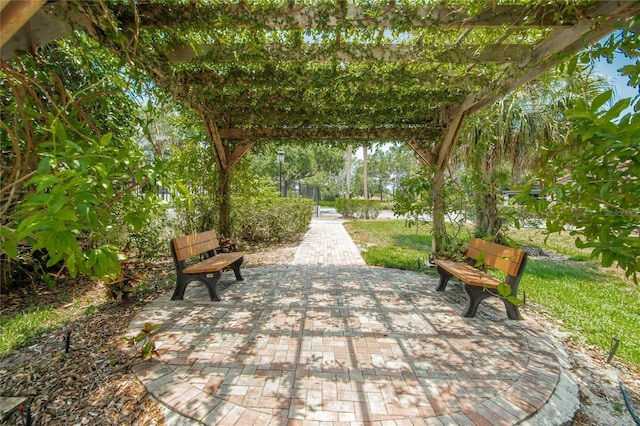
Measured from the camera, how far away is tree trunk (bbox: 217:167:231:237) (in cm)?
644

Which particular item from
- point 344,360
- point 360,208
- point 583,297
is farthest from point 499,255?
point 360,208

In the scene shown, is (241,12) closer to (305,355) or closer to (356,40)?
(356,40)

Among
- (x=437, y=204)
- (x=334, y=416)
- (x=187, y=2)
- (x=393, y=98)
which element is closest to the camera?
(x=334, y=416)

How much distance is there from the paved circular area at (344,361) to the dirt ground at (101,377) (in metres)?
0.16

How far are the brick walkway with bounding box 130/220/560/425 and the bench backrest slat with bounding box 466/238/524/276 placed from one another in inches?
25.2

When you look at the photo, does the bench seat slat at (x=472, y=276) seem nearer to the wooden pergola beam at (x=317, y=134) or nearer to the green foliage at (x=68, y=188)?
the wooden pergola beam at (x=317, y=134)

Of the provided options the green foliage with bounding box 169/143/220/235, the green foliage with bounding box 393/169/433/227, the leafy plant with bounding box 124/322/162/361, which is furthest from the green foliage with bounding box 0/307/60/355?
the green foliage with bounding box 393/169/433/227

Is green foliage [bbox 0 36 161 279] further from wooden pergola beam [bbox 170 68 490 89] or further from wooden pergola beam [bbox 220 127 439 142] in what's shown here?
wooden pergola beam [bbox 220 127 439 142]

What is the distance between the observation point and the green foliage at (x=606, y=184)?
47.2 inches

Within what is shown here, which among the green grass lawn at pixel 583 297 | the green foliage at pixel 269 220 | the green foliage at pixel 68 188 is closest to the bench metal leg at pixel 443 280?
the green grass lawn at pixel 583 297

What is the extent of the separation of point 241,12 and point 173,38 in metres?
1.04

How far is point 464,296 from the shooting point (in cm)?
411

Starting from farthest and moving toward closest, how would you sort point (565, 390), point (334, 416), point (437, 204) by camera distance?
point (437, 204) < point (565, 390) < point (334, 416)

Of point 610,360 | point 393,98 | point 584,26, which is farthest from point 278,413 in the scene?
point 393,98
